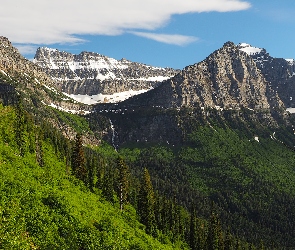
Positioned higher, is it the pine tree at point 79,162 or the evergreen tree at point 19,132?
the evergreen tree at point 19,132

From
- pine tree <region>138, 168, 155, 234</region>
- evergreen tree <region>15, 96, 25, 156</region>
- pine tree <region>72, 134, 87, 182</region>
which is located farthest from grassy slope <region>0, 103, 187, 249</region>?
pine tree <region>72, 134, 87, 182</region>

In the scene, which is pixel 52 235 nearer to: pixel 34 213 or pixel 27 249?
pixel 34 213

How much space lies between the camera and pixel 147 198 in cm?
11531

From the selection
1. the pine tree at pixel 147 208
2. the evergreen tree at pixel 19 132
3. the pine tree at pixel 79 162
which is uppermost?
the evergreen tree at pixel 19 132

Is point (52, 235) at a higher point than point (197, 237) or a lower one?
higher

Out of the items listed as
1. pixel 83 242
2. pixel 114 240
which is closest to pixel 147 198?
pixel 114 240

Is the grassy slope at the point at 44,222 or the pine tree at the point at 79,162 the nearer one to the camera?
the grassy slope at the point at 44,222

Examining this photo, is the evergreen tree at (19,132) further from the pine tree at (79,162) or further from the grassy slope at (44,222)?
the grassy slope at (44,222)

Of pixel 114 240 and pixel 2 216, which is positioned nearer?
pixel 2 216

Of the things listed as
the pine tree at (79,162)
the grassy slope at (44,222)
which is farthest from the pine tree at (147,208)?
the grassy slope at (44,222)

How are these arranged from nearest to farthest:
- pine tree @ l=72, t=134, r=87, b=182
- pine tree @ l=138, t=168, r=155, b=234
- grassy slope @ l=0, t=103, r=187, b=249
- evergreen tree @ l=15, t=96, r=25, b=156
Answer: grassy slope @ l=0, t=103, r=187, b=249, evergreen tree @ l=15, t=96, r=25, b=156, pine tree @ l=138, t=168, r=155, b=234, pine tree @ l=72, t=134, r=87, b=182

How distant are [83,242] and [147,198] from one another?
64125mm

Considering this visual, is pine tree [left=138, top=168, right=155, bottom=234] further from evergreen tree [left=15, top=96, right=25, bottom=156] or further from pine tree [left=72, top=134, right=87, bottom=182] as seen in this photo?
evergreen tree [left=15, top=96, right=25, bottom=156]

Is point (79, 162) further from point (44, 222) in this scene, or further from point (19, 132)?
point (44, 222)
